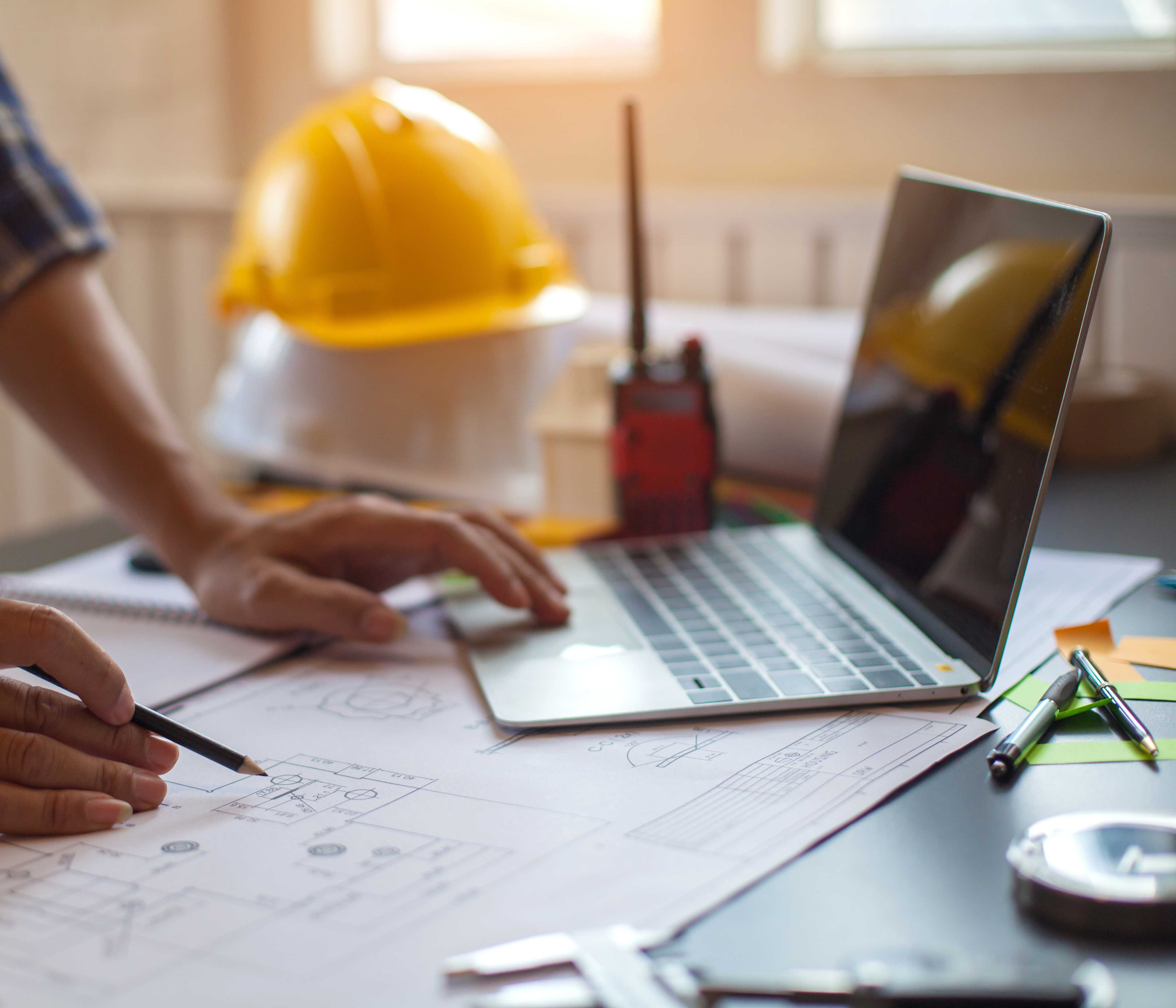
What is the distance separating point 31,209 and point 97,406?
16cm

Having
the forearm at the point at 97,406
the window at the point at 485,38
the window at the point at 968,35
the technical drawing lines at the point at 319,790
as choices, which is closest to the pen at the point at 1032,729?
the technical drawing lines at the point at 319,790

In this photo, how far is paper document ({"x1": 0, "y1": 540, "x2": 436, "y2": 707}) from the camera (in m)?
0.60

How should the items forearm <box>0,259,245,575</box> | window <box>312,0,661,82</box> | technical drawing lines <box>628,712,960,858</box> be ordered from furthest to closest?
1. window <box>312,0,661,82</box>
2. forearm <box>0,259,245,575</box>
3. technical drawing lines <box>628,712,960,858</box>

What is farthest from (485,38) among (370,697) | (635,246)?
(370,697)

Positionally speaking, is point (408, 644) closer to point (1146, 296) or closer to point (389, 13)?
point (1146, 296)

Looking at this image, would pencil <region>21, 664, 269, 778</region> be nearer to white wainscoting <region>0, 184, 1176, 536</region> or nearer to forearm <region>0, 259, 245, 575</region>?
forearm <region>0, 259, 245, 575</region>

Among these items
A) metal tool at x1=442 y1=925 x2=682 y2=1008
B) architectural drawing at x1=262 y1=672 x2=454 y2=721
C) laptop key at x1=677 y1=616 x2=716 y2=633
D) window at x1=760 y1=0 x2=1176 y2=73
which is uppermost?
window at x1=760 y1=0 x2=1176 y2=73

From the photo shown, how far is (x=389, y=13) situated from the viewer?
1726mm

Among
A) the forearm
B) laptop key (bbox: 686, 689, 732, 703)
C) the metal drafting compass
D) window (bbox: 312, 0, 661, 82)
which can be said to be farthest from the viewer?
window (bbox: 312, 0, 661, 82)

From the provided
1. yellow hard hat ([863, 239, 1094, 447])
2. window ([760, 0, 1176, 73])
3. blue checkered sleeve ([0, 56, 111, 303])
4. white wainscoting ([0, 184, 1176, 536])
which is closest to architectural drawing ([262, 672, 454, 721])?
yellow hard hat ([863, 239, 1094, 447])

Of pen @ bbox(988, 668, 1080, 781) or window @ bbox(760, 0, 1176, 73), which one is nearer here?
pen @ bbox(988, 668, 1080, 781)

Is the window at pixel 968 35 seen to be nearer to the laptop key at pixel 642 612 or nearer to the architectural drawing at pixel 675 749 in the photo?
the laptop key at pixel 642 612

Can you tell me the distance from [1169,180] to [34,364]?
116cm

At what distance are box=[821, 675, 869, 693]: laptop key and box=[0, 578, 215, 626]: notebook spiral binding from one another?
363 mm
